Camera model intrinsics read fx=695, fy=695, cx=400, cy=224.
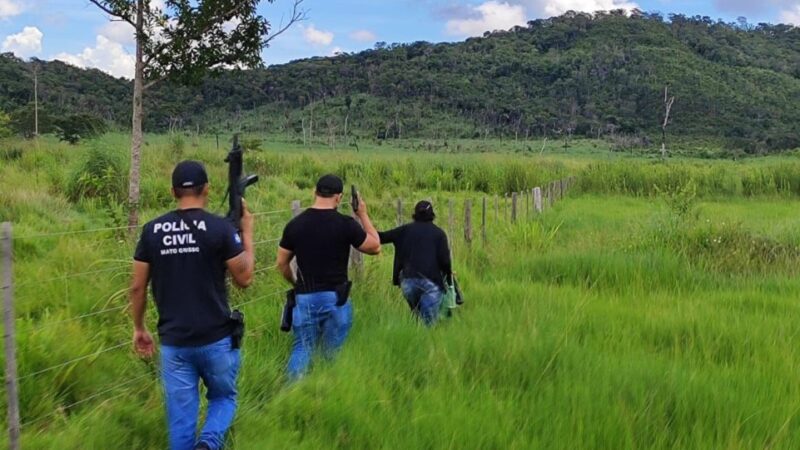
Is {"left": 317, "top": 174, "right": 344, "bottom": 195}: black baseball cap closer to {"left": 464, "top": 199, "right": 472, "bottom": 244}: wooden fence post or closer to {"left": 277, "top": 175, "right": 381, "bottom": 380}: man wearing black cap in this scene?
{"left": 277, "top": 175, "right": 381, "bottom": 380}: man wearing black cap

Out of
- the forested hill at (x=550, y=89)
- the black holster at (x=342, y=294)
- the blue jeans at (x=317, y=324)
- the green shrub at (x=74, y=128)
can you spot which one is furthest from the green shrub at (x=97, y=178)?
the forested hill at (x=550, y=89)

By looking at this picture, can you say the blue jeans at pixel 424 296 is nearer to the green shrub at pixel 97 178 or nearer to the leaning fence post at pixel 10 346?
the leaning fence post at pixel 10 346

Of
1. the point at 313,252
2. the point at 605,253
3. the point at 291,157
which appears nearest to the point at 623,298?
the point at 605,253

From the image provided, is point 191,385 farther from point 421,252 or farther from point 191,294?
point 421,252

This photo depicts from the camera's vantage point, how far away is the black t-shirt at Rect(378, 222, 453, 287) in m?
6.62

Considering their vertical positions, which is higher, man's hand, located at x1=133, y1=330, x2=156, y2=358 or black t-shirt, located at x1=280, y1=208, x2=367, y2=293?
black t-shirt, located at x1=280, y1=208, x2=367, y2=293

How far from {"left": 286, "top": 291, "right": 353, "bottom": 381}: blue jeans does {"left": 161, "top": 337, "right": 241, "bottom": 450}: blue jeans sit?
1280 mm

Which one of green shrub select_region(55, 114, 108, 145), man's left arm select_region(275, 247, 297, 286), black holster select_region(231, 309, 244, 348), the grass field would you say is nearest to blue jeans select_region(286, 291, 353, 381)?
the grass field

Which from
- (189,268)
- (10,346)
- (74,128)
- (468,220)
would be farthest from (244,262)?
(74,128)

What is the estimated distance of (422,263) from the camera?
662cm

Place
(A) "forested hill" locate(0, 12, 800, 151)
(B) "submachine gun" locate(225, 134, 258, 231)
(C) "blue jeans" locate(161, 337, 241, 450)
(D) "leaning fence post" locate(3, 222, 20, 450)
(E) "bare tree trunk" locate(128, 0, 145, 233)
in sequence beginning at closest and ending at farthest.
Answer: (D) "leaning fence post" locate(3, 222, 20, 450), (C) "blue jeans" locate(161, 337, 241, 450), (B) "submachine gun" locate(225, 134, 258, 231), (E) "bare tree trunk" locate(128, 0, 145, 233), (A) "forested hill" locate(0, 12, 800, 151)

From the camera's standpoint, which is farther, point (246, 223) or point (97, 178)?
point (97, 178)

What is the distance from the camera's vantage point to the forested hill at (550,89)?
95688 mm

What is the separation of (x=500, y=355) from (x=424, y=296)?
165cm
